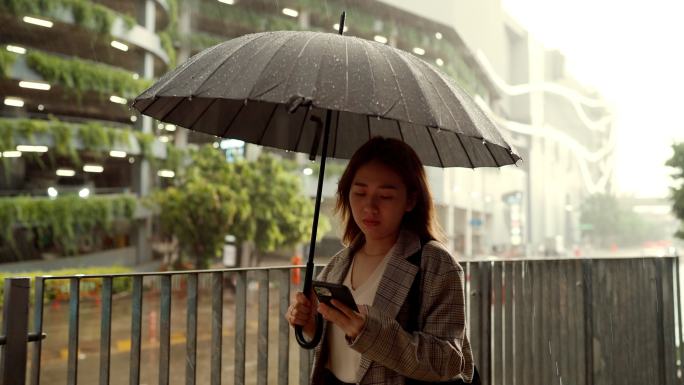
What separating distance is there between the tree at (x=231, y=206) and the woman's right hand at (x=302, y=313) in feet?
59.6

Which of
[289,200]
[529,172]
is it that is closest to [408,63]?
[289,200]

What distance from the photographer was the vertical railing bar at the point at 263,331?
2.63m

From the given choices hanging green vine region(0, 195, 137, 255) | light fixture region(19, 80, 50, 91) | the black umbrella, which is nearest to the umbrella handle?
the black umbrella

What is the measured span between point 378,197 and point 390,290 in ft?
0.91

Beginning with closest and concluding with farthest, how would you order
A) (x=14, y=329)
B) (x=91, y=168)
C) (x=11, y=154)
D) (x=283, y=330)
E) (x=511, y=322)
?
(x=14, y=329)
(x=283, y=330)
(x=511, y=322)
(x=11, y=154)
(x=91, y=168)

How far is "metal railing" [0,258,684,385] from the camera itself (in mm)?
2305

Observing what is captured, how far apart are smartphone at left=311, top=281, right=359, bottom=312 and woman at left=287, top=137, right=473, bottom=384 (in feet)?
0.05

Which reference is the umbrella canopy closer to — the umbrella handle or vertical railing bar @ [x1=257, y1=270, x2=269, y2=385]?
the umbrella handle

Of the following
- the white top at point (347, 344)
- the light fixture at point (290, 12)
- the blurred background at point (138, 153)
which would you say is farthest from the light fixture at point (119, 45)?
the white top at point (347, 344)

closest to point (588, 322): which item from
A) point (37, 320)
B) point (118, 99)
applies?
point (37, 320)

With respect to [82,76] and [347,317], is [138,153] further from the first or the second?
[347,317]

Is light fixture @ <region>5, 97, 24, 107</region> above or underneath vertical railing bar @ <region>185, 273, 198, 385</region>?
above

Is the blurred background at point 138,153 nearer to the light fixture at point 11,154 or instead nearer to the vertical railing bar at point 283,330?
the light fixture at point 11,154

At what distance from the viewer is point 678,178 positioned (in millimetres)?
12859
